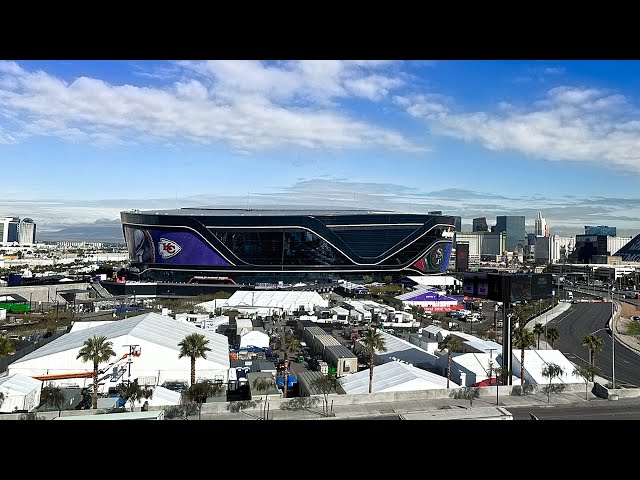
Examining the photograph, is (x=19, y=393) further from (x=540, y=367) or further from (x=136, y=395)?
(x=540, y=367)

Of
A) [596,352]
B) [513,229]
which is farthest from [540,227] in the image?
[596,352]

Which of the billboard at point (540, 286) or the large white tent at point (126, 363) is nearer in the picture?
the large white tent at point (126, 363)

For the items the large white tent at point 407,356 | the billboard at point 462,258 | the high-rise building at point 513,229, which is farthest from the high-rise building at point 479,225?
the large white tent at point 407,356

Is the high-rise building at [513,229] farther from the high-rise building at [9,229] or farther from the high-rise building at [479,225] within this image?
the high-rise building at [9,229]

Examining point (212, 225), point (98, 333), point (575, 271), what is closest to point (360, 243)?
point (212, 225)

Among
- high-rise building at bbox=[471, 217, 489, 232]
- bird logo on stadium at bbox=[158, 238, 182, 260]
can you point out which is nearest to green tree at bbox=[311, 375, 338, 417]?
bird logo on stadium at bbox=[158, 238, 182, 260]
